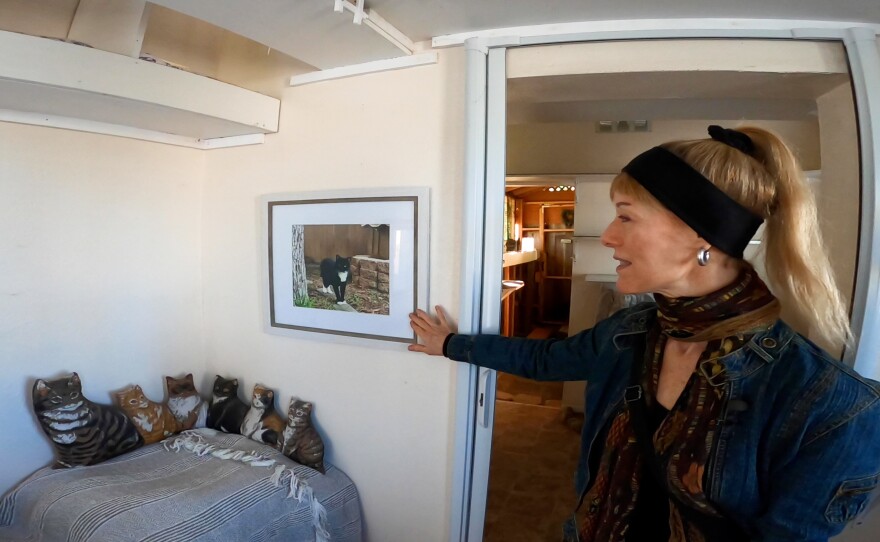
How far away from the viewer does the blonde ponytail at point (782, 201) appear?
727mm

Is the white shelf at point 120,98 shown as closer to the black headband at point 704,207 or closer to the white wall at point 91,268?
the white wall at point 91,268

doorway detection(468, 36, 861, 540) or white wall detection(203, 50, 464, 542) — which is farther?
white wall detection(203, 50, 464, 542)

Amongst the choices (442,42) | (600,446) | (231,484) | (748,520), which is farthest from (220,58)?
(748,520)

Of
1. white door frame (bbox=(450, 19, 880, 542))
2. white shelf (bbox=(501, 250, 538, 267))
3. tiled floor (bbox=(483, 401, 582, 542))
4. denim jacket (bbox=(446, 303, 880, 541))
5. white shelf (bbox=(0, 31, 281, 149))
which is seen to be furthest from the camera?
white shelf (bbox=(501, 250, 538, 267))

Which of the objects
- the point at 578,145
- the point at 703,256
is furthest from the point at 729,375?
the point at 578,145

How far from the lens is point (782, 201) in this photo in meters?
0.74

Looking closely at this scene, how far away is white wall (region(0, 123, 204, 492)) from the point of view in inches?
54.9

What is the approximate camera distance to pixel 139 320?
167 centimetres

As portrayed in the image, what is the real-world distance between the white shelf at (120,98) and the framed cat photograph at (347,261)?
310mm

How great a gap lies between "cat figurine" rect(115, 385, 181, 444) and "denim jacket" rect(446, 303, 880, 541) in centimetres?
173

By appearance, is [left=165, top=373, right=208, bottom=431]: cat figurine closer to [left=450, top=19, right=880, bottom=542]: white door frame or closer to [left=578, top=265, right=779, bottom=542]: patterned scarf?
[left=450, top=19, right=880, bottom=542]: white door frame

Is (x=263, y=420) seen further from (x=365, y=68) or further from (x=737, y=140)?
(x=737, y=140)

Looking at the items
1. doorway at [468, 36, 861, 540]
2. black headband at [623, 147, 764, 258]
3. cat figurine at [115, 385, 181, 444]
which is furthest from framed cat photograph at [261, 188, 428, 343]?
black headband at [623, 147, 764, 258]

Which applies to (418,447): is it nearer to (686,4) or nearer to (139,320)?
(139,320)
